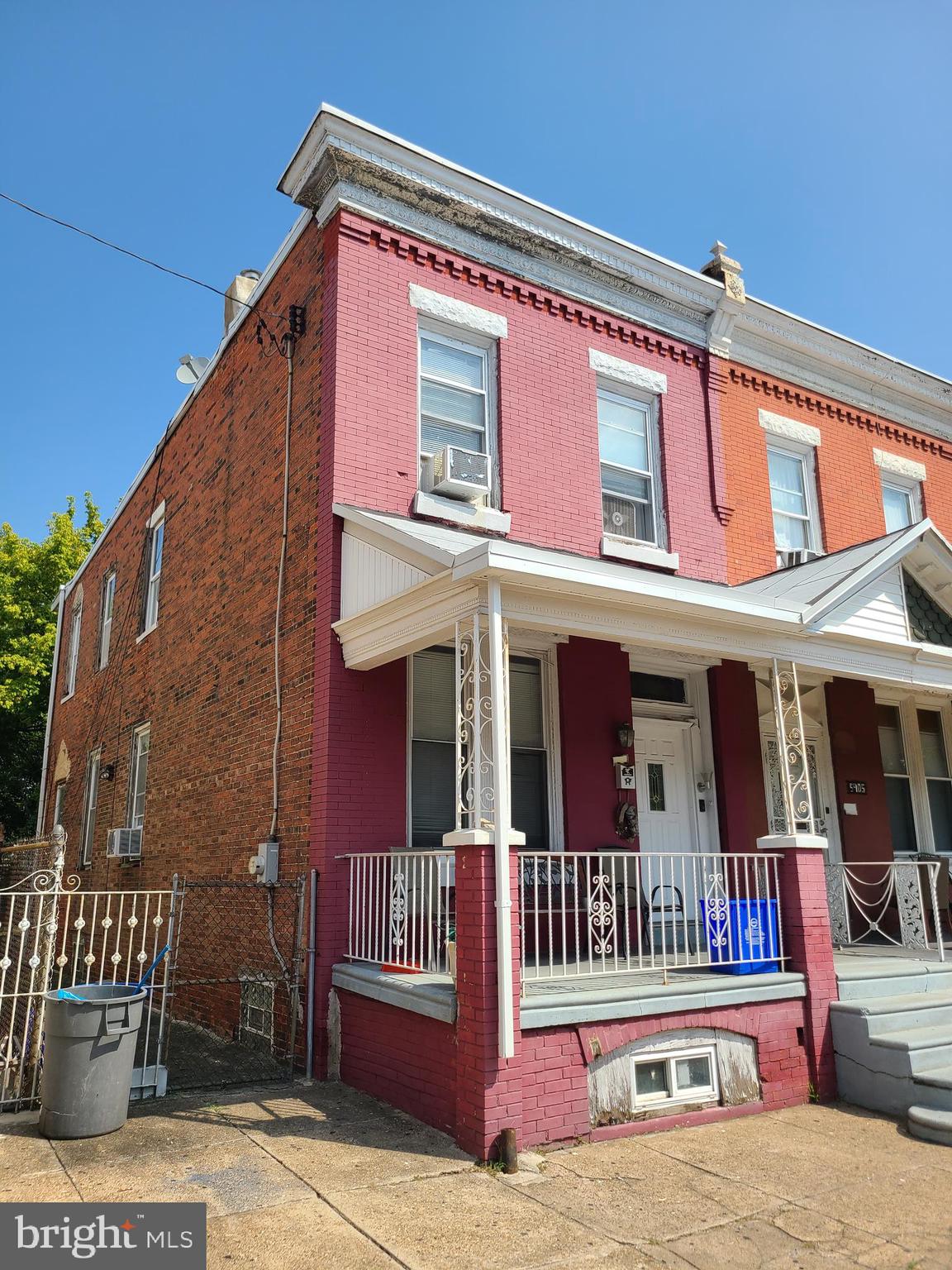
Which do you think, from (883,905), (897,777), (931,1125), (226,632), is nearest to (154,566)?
(226,632)

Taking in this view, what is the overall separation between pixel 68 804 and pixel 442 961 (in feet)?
38.0

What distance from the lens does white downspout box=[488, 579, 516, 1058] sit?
18.3 feet

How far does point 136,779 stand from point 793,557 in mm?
9344

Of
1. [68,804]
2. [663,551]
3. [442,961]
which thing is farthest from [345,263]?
[68,804]

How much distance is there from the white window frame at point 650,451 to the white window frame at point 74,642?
11667 millimetres

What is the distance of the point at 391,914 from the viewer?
698 centimetres

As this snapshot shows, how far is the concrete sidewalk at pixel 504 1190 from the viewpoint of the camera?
430 cm

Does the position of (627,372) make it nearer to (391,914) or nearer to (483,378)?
(483,378)

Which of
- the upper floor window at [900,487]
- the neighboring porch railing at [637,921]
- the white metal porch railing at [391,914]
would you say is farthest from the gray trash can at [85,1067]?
the upper floor window at [900,487]

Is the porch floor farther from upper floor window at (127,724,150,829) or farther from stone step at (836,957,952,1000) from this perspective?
upper floor window at (127,724,150,829)

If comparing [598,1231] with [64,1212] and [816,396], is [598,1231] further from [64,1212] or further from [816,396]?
[816,396]

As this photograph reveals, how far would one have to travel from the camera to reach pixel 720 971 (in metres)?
7.22

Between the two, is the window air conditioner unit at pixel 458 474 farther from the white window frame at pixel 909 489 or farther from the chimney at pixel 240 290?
the white window frame at pixel 909 489

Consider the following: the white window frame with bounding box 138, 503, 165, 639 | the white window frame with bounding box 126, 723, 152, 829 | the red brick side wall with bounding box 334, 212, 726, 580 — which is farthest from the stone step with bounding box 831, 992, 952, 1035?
the white window frame with bounding box 138, 503, 165, 639
